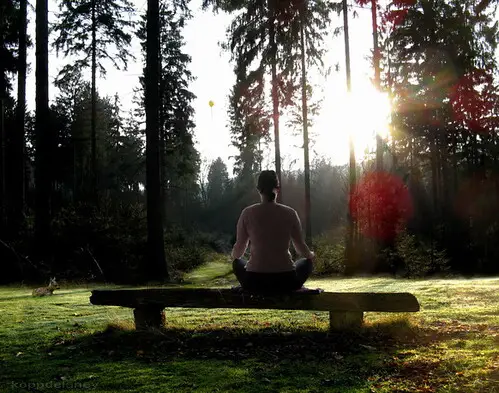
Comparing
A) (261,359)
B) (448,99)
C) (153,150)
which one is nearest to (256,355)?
(261,359)

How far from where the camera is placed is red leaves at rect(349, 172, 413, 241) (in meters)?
21.9

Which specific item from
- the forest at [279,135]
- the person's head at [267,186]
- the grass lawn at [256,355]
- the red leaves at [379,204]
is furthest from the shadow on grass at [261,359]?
the red leaves at [379,204]

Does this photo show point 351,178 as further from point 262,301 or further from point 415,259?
point 262,301

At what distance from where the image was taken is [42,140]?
59.2 feet

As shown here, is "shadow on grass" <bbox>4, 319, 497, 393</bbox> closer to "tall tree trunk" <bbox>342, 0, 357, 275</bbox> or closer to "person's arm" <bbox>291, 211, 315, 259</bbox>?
"person's arm" <bbox>291, 211, 315, 259</bbox>

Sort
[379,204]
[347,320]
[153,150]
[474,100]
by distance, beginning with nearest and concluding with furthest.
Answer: [347,320]
[153,150]
[379,204]
[474,100]

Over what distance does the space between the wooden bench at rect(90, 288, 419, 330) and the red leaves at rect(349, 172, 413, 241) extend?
1688cm

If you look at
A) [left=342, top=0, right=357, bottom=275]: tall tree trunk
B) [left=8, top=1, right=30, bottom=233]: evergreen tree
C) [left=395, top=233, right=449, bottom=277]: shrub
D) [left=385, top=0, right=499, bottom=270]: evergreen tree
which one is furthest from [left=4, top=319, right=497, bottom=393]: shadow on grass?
[left=385, top=0, right=499, bottom=270]: evergreen tree

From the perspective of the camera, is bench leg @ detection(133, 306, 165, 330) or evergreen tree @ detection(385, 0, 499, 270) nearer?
bench leg @ detection(133, 306, 165, 330)

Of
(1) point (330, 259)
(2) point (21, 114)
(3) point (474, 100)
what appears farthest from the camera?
(3) point (474, 100)

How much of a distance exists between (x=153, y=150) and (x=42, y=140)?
4450 mm

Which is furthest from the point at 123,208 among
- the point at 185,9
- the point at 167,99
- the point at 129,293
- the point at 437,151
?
the point at 437,151

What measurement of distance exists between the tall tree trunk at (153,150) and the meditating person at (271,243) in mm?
11817

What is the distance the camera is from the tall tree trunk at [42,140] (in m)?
17.7
